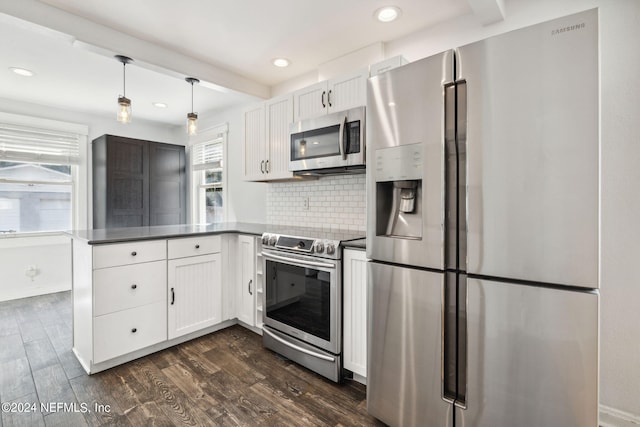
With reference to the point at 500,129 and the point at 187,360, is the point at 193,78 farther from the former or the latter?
the point at 500,129

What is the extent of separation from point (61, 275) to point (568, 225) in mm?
5773

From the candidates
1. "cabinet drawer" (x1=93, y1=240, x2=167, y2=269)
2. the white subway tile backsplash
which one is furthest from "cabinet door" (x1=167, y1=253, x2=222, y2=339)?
the white subway tile backsplash

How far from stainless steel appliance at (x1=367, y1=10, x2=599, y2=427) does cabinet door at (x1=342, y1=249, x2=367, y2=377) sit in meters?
0.30

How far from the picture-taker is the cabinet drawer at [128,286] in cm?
217

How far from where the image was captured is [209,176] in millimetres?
4832

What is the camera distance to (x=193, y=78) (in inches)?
117

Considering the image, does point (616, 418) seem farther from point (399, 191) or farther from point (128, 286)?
point (128, 286)

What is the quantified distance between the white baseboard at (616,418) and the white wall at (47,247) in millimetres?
5899

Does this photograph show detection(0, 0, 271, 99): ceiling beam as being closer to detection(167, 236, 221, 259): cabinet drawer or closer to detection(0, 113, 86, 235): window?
detection(167, 236, 221, 259): cabinet drawer

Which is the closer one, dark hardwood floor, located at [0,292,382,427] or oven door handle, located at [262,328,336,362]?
dark hardwood floor, located at [0,292,382,427]

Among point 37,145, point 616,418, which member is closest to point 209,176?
point 37,145

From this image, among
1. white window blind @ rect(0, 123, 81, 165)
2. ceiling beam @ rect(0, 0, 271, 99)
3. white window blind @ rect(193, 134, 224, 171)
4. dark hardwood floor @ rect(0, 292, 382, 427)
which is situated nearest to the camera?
dark hardwood floor @ rect(0, 292, 382, 427)

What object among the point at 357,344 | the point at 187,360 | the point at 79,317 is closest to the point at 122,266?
the point at 79,317

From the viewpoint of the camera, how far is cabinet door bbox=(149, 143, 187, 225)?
4660 mm
